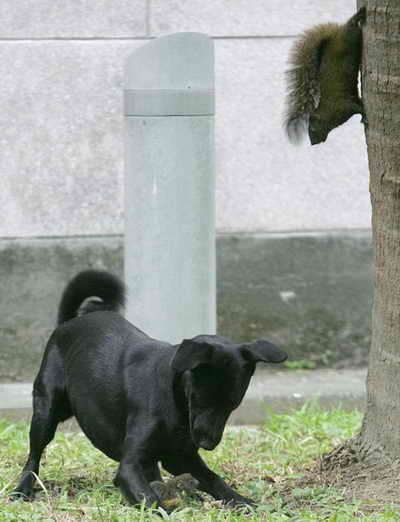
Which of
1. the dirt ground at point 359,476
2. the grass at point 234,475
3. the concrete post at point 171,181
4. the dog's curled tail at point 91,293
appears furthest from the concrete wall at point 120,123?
the dirt ground at point 359,476

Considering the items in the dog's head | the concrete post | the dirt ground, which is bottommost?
the dirt ground

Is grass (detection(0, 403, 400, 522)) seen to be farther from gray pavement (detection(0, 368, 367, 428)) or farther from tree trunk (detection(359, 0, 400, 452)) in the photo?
tree trunk (detection(359, 0, 400, 452))

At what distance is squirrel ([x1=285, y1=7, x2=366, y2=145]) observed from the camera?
178 inches

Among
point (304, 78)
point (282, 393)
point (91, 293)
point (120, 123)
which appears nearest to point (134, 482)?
point (91, 293)

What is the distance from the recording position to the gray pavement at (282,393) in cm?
657

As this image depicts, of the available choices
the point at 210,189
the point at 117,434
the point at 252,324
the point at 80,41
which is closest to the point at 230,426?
the point at 252,324

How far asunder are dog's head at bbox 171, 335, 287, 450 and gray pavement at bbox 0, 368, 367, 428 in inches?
96.6

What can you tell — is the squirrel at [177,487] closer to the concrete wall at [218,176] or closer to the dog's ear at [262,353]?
the dog's ear at [262,353]

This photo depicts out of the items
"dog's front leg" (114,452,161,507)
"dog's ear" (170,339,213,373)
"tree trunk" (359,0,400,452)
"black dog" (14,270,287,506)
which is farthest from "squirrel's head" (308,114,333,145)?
"dog's front leg" (114,452,161,507)

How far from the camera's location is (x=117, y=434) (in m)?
4.39

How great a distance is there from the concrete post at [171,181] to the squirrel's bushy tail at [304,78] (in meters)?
0.72

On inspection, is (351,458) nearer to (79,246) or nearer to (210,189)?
(210,189)

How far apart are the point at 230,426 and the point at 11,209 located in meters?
1.96

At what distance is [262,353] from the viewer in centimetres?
396
